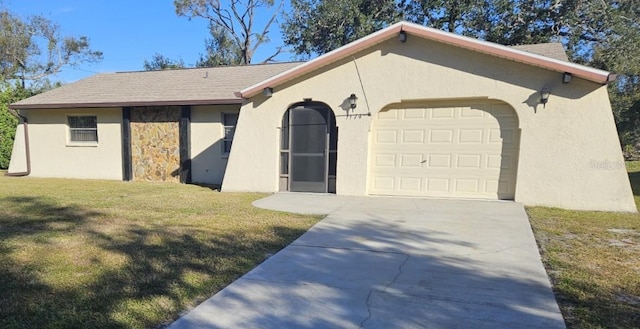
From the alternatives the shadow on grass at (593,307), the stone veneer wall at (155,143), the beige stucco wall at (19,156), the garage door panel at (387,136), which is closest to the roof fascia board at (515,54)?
the garage door panel at (387,136)

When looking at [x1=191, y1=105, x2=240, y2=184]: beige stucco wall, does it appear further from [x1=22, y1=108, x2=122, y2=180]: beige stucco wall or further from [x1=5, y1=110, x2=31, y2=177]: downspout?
[x1=5, y1=110, x2=31, y2=177]: downspout

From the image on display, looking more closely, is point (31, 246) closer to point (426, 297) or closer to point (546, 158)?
point (426, 297)

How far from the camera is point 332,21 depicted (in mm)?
21438

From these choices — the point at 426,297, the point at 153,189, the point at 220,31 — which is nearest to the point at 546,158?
the point at 426,297

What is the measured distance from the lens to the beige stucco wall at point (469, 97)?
24.6 ft

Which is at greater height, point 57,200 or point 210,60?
point 210,60

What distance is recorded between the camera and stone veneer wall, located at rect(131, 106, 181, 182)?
12625mm

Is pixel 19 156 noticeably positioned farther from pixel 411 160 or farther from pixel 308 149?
pixel 411 160

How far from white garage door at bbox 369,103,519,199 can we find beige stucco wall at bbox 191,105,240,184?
5615 mm

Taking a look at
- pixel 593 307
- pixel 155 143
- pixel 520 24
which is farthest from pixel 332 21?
pixel 593 307

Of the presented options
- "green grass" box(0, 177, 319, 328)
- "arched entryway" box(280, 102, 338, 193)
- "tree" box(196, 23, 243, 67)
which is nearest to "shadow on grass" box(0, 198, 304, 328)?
"green grass" box(0, 177, 319, 328)

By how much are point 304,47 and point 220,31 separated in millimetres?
10535

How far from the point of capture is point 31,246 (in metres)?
4.71

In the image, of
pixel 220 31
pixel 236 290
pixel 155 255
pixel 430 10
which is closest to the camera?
pixel 236 290
